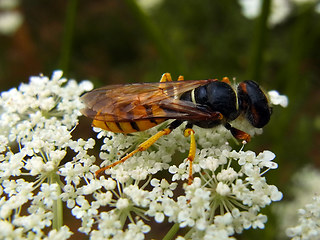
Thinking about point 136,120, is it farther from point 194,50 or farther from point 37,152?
point 194,50

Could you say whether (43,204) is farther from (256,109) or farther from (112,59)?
(112,59)

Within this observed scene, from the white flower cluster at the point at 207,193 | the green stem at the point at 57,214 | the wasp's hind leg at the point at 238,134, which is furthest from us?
the wasp's hind leg at the point at 238,134

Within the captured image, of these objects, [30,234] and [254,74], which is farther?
[254,74]

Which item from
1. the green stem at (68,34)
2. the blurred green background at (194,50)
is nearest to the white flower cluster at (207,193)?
the blurred green background at (194,50)

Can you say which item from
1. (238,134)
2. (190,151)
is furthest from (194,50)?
(190,151)

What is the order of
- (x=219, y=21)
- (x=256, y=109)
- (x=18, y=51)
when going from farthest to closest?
1. (x=18, y=51)
2. (x=219, y=21)
3. (x=256, y=109)

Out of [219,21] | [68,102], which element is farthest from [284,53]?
[68,102]

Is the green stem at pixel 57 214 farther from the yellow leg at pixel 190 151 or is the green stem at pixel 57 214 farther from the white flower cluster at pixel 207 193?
the yellow leg at pixel 190 151
